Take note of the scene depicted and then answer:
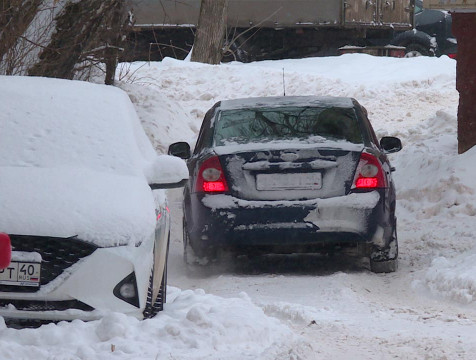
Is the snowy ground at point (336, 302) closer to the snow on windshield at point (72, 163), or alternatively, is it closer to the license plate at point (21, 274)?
the license plate at point (21, 274)

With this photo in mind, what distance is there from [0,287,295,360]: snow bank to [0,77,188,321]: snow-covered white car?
0.15m

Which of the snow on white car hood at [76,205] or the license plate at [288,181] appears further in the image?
the license plate at [288,181]

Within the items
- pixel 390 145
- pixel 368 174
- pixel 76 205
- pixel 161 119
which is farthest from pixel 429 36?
pixel 76 205

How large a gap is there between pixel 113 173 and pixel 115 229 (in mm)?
717

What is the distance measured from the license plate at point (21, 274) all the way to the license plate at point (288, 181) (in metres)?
3.43

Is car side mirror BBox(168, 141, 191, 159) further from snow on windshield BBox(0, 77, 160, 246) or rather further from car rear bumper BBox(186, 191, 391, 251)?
snow on windshield BBox(0, 77, 160, 246)

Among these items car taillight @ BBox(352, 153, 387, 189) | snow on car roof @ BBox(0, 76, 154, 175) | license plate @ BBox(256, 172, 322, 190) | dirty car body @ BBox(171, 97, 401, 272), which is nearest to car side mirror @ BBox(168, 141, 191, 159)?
dirty car body @ BBox(171, 97, 401, 272)

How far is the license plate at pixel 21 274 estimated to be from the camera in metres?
5.50

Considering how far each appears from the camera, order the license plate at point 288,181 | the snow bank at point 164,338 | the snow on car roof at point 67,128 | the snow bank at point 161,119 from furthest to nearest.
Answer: the snow bank at point 161,119 → the license plate at point 288,181 → the snow on car roof at point 67,128 → the snow bank at point 164,338

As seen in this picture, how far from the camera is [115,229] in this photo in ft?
18.7

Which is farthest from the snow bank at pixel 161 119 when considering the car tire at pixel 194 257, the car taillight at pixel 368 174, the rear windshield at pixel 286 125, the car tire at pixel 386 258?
the car taillight at pixel 368 174

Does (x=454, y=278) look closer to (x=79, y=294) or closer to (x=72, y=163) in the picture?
(x=72, y=163)

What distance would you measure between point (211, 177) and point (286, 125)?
82 centimetres

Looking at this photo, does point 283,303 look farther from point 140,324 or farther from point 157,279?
point 140,324
